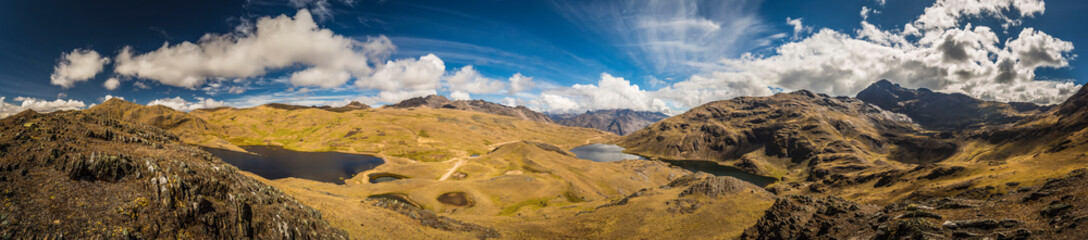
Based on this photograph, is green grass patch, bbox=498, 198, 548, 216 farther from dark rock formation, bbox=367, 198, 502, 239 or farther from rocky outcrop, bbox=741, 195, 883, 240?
rocky outcrop, bbox=741, 195, 883, 240

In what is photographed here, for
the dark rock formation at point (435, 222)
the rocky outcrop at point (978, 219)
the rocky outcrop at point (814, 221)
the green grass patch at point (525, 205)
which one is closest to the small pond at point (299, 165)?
the green grass patch at point (525, 205)

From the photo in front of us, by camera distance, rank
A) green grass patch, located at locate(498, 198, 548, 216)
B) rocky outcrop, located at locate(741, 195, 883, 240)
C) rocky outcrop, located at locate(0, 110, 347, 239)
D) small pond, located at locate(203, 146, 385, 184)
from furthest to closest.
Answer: small pond, located at locate(203, 146, 385, 184), green grass patch, located at locate(498, 198, 548, 216), rocky outcrop, located at locate(741, 195, 883, 240), rocky outcrop, located at locate(0, 110, 347, 239)

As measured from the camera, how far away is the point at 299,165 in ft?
551

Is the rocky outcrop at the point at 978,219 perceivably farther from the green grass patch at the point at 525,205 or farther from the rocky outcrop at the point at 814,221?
the green grass patch at the point at 525,205

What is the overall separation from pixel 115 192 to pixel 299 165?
172666mm

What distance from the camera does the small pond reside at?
141500 millimetres

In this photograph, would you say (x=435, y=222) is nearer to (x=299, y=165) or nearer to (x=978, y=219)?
(x=978, y=219)

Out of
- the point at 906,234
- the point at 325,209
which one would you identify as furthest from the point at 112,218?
the point at 906,234

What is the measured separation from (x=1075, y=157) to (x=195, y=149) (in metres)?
199

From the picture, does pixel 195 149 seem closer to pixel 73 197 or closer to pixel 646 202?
pixel 73 197

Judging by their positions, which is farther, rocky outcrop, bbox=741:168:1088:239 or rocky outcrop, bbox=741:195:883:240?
rocky outcrop, bbox=741:195:883:240

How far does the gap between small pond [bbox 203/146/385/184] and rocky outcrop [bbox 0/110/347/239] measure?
375 ft

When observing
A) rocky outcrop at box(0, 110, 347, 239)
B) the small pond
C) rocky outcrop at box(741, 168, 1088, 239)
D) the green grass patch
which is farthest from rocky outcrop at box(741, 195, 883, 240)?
the small pond

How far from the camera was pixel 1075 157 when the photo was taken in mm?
98188
